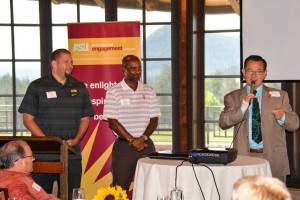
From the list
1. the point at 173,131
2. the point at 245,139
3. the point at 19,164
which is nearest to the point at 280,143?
the point at 245,139

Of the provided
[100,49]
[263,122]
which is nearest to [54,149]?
[263,122]

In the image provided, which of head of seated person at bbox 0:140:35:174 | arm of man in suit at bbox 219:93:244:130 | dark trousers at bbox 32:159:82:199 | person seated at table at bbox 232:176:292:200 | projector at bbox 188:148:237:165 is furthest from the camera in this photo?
dark trousers at bbox 32:159:82:199

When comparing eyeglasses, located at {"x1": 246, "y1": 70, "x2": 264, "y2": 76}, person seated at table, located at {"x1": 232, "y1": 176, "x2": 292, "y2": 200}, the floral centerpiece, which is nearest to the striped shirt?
eyeglasses, located at {"x1": 246, "y1": 70, "x2": 264, "y2": 76}

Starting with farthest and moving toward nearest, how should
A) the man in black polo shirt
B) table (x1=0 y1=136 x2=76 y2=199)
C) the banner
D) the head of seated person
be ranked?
the banner, the man in black polo shirt, table (x1=0 y1=136 x2=76 y2=199), the head of seated person

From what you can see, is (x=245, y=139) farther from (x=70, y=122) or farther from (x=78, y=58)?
(x=78, y=58)

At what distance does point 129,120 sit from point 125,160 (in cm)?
37

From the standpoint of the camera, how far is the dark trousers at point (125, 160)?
16.9 ft

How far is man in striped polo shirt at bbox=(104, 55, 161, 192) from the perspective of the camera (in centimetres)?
513

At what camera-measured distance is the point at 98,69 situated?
6.22 meters

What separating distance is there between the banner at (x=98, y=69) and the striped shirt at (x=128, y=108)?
94 centimetres

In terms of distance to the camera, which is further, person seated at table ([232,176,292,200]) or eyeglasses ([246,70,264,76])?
eyeglasses ([246,70,264,76])

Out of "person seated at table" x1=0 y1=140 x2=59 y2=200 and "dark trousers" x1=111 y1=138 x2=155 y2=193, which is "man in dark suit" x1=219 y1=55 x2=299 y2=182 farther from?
"person seated at table" x1=0 y1=140 x2=59 y2=200

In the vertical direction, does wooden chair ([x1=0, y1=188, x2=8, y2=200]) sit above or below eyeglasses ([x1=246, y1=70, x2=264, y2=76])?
below

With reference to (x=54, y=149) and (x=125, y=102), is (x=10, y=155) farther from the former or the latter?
(x=125, y=102)
